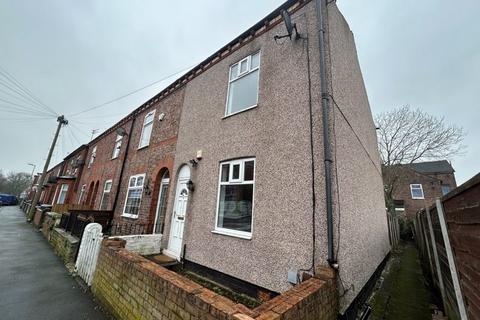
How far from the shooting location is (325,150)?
11.2ft

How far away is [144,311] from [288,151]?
11.5 ft

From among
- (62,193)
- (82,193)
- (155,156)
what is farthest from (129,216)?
(62,193)

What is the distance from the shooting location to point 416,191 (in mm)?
23984

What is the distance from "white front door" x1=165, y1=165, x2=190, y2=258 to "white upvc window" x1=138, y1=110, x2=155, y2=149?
4151 millimetres

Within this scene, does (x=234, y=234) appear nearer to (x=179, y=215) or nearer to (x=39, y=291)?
(x=179, y=215)

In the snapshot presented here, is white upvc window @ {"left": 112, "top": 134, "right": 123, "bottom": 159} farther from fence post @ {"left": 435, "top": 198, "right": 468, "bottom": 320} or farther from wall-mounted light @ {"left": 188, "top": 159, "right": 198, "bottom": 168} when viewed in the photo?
fence post @ {"left": 435, "top": 198, "right": 468, "bottom": 320}

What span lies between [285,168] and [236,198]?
1.53 m

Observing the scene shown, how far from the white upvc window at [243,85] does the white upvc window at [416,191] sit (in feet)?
94.3

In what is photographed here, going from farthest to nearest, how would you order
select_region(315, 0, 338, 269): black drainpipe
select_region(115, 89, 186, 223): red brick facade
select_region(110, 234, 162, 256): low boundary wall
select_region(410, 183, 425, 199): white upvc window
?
select_region(410, 183, 425, 199): white upvc window
select_region(115, 89, 186, 223): red brick facade
select_region(110, 234, 162, 256): low boundary wall
select_region(315, 0, 338, 269): black drainpipe

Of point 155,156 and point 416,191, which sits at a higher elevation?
point 416,191

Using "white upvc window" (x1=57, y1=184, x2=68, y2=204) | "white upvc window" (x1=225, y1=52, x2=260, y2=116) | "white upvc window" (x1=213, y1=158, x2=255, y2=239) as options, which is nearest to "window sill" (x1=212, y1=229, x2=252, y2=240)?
"white upvc window" (x1=213, y1=158, x2=255, y2=239)

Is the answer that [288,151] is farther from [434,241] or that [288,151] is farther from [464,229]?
[434,241]

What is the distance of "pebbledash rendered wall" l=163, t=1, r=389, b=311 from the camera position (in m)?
3.44

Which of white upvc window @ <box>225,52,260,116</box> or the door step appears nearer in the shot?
the door step
